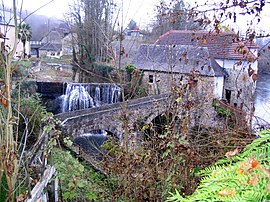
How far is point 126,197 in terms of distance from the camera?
4.12m

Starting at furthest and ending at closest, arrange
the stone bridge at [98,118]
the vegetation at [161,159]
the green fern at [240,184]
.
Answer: the stone bridge at [98,118]
the vegetation at [161,159]
the green fern at [240,184]

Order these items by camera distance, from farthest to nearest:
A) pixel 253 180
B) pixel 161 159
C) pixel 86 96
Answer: pixel 86 96 → pixel 161 159 → pixel 253 180

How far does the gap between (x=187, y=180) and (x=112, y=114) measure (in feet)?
26.9

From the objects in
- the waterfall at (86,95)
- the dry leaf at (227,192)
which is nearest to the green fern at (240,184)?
the dry leaf at (227,192)

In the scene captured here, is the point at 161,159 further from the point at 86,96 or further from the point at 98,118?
the point at 86,96

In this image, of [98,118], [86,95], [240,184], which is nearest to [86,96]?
[86,95]

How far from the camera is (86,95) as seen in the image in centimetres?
1792

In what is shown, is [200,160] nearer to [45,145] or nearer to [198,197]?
[45,145]

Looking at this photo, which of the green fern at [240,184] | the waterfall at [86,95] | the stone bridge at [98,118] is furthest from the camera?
the waterfall at [86,95]

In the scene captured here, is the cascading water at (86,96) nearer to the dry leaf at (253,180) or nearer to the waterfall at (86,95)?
the waterfall at (86,95)

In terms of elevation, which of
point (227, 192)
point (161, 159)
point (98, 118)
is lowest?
point (98, 118)

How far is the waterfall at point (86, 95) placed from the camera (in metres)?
17.8

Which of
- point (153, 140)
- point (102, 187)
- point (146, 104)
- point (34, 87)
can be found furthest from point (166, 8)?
point (34, 87)

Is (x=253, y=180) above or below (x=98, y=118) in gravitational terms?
above
